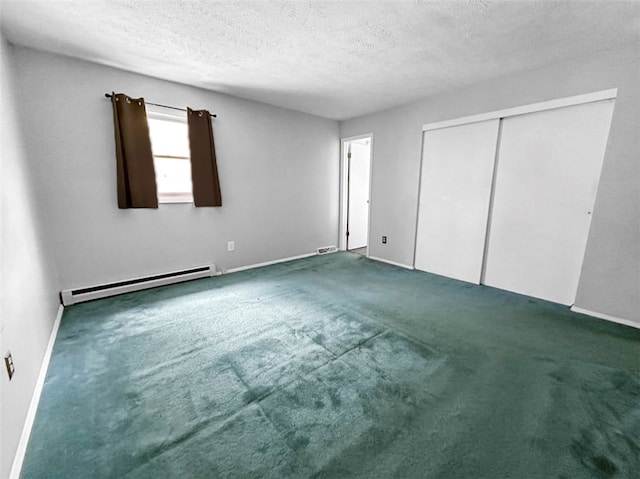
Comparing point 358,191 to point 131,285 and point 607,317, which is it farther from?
point 131,285

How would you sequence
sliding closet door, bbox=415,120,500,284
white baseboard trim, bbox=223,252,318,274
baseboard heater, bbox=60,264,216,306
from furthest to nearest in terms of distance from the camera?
white baseboard trim, bbox=223,252,318,274 → sliding closet door, bbox=415,120,500,284 → baseboard heater, bbox=60,264,216,306

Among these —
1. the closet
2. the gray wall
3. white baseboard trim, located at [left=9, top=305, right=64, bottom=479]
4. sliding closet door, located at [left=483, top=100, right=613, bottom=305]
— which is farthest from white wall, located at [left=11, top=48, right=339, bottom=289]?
sliding closet door, located at [left=483, top=100, right=613, bottom=305]

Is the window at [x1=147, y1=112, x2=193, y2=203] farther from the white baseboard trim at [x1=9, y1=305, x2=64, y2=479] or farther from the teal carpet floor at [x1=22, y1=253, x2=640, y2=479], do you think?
the white baseboard trim at [x1=9, y1=305, x2=64, y2=479]

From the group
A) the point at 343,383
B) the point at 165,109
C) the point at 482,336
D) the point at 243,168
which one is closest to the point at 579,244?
the point at 482,336

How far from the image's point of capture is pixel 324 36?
216cm

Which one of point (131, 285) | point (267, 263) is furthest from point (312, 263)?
point (131, 285)

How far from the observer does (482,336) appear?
88.4 inches

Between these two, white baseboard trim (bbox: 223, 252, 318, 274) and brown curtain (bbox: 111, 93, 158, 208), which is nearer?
brown curtain (bbox: 111, 93, 158, 208)

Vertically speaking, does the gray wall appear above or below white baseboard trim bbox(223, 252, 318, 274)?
above

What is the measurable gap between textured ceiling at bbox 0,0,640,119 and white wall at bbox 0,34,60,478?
66 centimetres

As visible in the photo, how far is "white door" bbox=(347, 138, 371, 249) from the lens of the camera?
507 centimetres

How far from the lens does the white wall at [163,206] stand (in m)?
2.55

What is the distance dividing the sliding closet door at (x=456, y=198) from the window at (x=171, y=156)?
309 centimetres

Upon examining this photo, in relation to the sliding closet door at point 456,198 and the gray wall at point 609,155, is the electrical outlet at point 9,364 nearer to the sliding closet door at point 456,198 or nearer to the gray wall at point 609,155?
the sliding closet door at point 456,198
